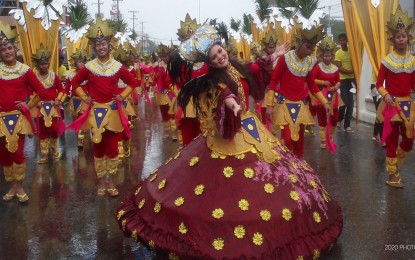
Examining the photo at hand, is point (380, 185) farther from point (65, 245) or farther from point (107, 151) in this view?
point (65, 245)

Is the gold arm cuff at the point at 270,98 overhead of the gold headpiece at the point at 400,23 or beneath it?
beneath

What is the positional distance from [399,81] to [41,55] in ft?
18.2

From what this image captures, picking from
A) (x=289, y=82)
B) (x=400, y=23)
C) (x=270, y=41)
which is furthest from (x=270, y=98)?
(x=270, y=41)

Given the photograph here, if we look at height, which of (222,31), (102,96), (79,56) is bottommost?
(102,96)

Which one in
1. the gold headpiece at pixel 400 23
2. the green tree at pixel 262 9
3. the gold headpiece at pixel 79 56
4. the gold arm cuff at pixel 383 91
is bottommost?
the gold arm cuff at pixel 383 91

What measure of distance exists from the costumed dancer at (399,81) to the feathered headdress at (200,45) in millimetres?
2778

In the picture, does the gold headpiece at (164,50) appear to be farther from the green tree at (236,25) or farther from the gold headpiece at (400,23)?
the green tree at (236,25)

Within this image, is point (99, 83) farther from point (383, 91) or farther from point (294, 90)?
point (383, 91)

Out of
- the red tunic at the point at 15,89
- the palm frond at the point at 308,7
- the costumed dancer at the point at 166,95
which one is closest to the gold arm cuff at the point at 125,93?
the red tunic at the point at 15,89

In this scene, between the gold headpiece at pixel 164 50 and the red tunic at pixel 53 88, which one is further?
the gold headpiece at pixel 164 50

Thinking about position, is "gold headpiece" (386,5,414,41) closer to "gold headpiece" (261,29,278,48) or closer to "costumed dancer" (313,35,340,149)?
"costumed dancer" (313,35,340,149)

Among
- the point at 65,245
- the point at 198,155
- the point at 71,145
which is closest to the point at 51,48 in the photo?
the point at 71,145

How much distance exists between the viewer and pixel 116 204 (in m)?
5.78

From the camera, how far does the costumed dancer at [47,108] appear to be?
26.2 feet
